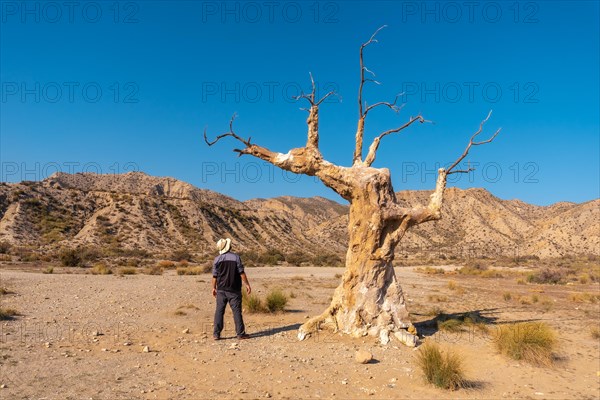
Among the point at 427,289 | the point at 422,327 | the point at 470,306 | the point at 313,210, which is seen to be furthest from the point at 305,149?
the point at 313,210

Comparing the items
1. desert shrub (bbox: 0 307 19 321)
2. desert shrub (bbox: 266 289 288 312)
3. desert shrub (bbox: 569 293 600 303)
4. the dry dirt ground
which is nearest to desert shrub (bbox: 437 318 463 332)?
the dry dirt ground

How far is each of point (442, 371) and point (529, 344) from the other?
2.63 metres

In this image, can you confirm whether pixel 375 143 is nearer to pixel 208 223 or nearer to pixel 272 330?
pixel 272 330

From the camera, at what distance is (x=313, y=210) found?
439 feet

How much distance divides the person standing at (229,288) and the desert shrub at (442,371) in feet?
11.6

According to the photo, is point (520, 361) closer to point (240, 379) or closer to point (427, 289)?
point (240, 379)

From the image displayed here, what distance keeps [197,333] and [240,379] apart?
121 inches

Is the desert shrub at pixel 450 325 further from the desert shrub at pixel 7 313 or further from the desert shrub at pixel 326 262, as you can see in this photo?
the desert shrub at pixel 326 262

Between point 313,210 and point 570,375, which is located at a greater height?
point 313,210

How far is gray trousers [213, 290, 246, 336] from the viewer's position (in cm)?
838

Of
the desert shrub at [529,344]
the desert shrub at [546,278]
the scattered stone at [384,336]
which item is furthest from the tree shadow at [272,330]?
the desert shrub at [546,278]

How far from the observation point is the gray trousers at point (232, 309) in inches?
330

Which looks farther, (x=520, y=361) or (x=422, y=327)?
(x=422, y=327)

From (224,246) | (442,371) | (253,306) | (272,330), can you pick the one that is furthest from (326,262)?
(442,371)
